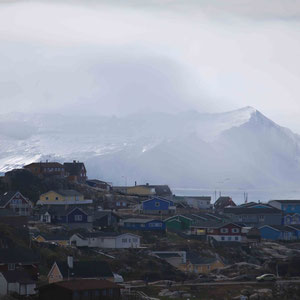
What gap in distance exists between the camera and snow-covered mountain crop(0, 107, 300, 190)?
560 ft

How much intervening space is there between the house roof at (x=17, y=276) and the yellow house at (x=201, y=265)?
16267mm

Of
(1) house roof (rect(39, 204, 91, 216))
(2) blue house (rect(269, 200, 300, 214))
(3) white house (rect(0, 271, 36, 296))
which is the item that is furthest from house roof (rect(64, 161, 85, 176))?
(3) white house (rect(0, 271, 36, 296))

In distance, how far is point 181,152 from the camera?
185000 millimetres

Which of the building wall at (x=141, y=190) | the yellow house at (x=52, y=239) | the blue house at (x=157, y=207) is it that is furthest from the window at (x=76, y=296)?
the building wall at (x=141, y=190)

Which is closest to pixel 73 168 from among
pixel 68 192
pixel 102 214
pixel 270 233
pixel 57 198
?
pixel 68 192

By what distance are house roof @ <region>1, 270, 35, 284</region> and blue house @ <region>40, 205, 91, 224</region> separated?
24423 millimetres

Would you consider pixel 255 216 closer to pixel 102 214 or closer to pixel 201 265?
pixel 102 214

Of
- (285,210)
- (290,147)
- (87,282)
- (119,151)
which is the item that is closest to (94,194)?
(285,210)

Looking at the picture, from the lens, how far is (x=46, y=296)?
4819 centimetres

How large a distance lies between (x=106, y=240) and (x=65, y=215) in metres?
8.76

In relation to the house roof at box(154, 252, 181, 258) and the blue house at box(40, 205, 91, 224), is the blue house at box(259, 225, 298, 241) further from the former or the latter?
the house roof at box(154, 252, 181, 258)

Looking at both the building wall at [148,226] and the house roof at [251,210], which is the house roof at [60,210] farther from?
the house roof at [251,210]

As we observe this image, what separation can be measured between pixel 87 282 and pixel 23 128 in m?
148

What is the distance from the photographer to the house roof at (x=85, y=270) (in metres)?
54.3
